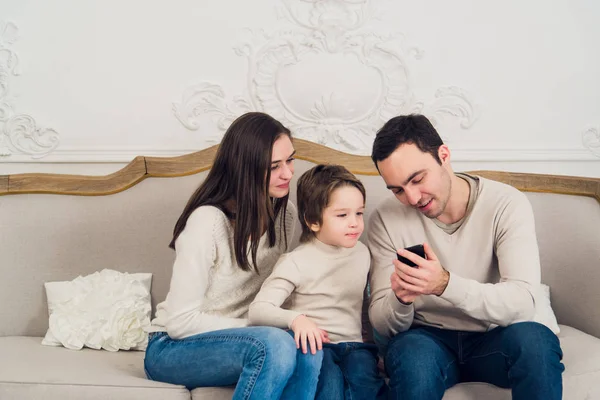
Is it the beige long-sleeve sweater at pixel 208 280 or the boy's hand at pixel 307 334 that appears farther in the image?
the beige long-sleeve sweater at pixel 208 280

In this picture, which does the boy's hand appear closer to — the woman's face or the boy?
the boy

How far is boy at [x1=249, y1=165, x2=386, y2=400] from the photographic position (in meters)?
1.78

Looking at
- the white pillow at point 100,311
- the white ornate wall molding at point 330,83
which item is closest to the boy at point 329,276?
the white pillow at point 100,311

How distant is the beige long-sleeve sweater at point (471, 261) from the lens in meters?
1.66

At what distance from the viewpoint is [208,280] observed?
1.82 metres

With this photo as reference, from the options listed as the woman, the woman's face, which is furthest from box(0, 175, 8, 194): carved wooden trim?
the woman's face

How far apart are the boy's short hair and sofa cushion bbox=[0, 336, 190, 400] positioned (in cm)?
58

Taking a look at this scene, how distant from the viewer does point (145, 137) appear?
103 inches

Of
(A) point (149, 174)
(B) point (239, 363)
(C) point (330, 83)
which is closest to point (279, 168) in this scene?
(B) point (239, 363)

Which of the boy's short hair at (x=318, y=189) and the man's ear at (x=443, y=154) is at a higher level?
the man's ear at (x=443, y=154)

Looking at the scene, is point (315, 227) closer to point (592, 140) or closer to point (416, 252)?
point (416, 252)

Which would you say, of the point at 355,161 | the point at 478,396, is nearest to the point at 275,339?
the point at 478,396

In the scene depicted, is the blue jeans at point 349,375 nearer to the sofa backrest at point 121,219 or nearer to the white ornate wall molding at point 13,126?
the sofa backrest at point 121,219

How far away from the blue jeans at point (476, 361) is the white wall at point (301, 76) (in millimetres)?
984
